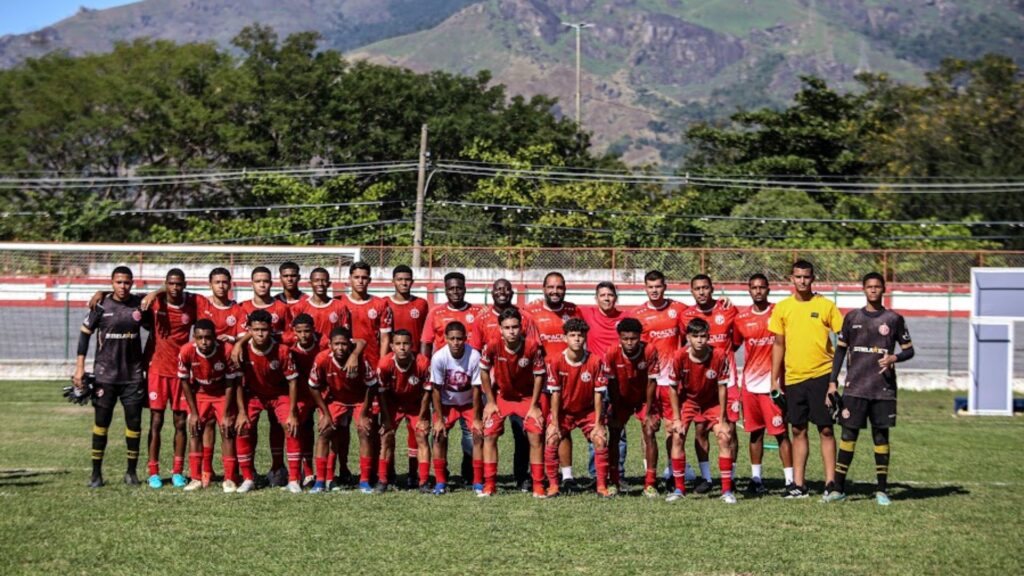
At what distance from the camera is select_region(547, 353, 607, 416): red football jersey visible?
465 inches

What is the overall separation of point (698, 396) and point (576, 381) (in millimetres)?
1249

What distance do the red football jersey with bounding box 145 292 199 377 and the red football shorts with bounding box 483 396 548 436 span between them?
3323 mm

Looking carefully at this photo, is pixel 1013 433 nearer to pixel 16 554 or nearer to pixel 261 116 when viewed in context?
pixel 16 554

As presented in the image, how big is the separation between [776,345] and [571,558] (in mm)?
4064

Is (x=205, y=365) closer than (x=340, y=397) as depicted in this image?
Yes

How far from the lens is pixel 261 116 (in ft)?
200

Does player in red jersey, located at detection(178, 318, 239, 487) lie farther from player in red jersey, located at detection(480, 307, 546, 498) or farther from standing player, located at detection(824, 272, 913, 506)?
standing player, located at detection(824, 272, 913, 506)

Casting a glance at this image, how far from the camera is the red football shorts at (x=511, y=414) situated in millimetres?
11797

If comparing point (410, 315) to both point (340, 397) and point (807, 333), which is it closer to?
point (340, 397)

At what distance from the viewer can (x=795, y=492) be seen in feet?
39.2

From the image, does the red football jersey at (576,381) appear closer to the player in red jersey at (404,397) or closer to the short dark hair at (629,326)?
the short dark hair at (629,326)

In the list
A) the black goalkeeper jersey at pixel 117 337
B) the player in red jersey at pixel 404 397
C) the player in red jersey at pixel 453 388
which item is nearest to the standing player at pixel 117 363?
the black goalkeeper jersey at pixel 117 337

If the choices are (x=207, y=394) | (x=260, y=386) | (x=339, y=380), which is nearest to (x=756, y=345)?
(x=339, y=380)

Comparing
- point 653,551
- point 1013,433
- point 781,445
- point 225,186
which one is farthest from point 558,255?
point 225,186
